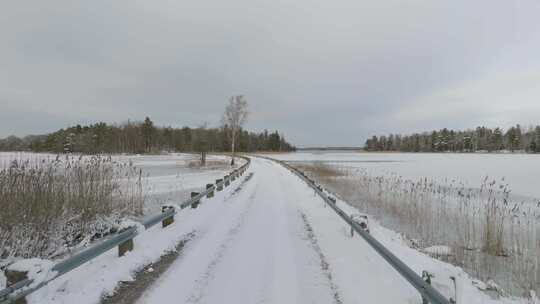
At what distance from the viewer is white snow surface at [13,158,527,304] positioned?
12.0 ft

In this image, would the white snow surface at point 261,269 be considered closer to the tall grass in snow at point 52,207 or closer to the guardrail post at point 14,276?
the guardrail post at point 14,276

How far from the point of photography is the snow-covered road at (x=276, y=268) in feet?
12.2

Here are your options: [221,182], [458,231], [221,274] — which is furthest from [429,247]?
[221,182]

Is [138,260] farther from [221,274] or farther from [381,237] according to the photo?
[381,237]

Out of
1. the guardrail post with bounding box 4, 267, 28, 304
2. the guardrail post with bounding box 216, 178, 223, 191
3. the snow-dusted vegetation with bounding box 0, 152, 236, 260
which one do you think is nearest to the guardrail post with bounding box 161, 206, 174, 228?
the snow-dusted vegetation with bounding box 0, 152, 236, 260

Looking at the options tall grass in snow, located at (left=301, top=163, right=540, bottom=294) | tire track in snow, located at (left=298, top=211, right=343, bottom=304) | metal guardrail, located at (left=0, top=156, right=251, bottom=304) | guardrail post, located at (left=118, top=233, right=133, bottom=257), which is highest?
metal guardrail, located at (left=0, top=156, right=251, bottom=304)

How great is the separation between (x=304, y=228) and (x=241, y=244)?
1.98 meters

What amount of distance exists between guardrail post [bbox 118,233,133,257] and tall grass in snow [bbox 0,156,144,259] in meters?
0.46

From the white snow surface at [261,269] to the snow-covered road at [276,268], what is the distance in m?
0.01

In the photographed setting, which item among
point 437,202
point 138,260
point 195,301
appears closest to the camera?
point 195,301

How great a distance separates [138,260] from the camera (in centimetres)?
480

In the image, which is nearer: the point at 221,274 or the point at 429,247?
the point at 221,274

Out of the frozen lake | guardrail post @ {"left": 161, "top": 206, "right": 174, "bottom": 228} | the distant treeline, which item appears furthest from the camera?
the distant treeline

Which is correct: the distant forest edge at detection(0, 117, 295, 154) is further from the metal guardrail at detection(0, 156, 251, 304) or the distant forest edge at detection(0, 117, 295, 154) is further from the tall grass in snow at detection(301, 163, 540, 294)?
the metal guardrail at detection(0, 156, 251, 304)
